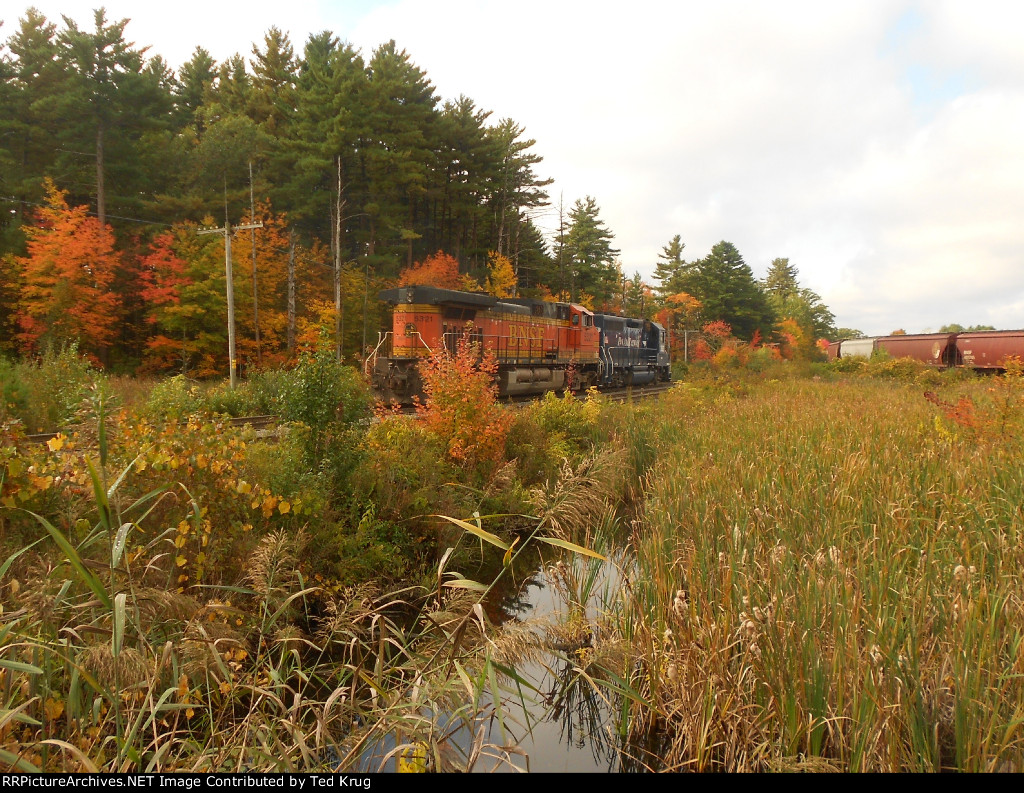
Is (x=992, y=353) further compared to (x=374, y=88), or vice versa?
(x=374, y=88)

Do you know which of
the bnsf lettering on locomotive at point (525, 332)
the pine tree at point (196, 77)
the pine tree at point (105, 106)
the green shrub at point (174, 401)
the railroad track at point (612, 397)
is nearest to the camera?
the green shrub at point (174, 401)

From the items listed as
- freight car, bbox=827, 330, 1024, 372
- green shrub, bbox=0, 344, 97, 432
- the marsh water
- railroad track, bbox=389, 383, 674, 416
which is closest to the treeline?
green shrub, bbox=0, 344, 97, 432

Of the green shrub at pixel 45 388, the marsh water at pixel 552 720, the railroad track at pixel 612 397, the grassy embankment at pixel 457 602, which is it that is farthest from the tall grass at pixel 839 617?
the green shrub at pixel 45 388

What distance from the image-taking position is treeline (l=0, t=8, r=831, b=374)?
82.0 ft

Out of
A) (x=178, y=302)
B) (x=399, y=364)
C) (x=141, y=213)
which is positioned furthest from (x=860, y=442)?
(x=141, y=213)

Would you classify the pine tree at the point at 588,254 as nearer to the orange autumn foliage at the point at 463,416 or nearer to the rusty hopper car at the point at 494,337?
the rusty hopper car at the point at 494,337

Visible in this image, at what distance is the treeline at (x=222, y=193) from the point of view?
82.0 feet

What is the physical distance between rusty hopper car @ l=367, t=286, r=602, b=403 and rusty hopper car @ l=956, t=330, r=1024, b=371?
20834mm

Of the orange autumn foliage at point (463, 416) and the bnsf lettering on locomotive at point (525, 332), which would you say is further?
the bnsf lettering on locomotive at point (525, 332)

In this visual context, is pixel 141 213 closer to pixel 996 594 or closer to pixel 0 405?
pixel 0 405

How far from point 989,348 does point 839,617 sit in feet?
111

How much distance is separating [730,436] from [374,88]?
33014mm

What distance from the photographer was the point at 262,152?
33.0m

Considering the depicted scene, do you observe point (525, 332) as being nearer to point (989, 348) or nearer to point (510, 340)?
point (510, 340)
